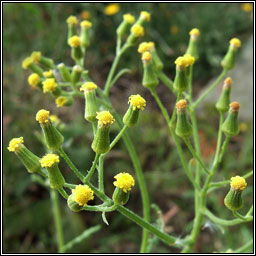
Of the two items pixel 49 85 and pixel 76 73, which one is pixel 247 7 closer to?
pixel 76 73

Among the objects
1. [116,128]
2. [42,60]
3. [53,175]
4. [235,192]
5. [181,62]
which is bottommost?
[235,192]

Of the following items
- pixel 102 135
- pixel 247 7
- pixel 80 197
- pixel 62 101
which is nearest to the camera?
pixel 80 197

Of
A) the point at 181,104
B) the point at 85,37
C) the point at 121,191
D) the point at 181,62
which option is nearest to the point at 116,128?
the point at 85,37

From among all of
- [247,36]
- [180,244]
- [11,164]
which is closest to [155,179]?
[11,164]

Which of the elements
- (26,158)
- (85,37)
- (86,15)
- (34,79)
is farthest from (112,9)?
(26,158)

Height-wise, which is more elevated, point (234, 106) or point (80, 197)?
point (234, 106)

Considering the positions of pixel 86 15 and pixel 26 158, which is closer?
pixel 26 158

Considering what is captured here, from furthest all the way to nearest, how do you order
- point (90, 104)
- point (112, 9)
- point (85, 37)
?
point (112, 9)
point (85, 37)
point (90, 104)

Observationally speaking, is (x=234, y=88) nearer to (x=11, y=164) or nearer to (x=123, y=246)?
(x=123, y=246)
